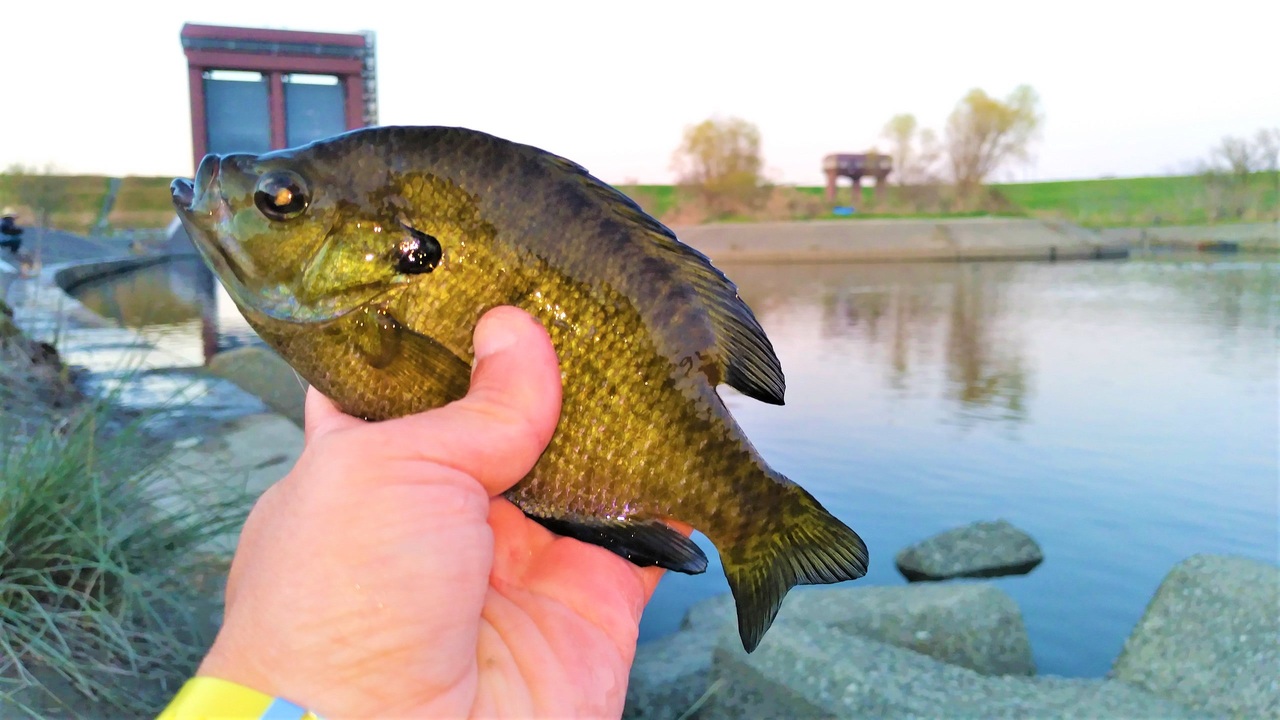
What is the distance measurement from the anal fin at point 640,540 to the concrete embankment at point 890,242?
39.7 metres

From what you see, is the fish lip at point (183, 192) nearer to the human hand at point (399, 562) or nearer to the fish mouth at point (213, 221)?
the fish mouth at point (213, 221)

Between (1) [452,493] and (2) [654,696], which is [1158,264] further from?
(1) [452,493]

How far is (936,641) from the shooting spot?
4.71m

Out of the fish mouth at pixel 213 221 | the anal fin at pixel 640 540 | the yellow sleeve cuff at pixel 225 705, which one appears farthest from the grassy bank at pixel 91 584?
the anal fin at pixel 640 540

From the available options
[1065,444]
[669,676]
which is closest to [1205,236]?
[1065,444]

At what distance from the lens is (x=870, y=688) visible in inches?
150

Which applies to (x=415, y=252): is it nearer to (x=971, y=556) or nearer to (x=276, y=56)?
(x=971, y=556)

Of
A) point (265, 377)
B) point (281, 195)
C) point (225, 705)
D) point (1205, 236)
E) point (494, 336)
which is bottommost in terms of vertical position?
point (265, 377)

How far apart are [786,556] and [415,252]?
42.5 inches

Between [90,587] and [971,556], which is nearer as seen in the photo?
[90,587]

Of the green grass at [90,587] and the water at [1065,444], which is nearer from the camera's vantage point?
the green grass at [90,587]

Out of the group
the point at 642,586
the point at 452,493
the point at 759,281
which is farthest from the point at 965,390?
the point at 759,281

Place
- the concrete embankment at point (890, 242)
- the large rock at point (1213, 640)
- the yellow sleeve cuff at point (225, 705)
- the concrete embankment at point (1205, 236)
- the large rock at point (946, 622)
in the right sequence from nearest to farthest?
the yellow sleeve cuff at point (225, 705), the large rock at point (1213, 640), the large rock at point (946, 622), the concrete embankment at point (1205, 236), the concrete embankment at point (890, 242)

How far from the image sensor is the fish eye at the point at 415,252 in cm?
172
